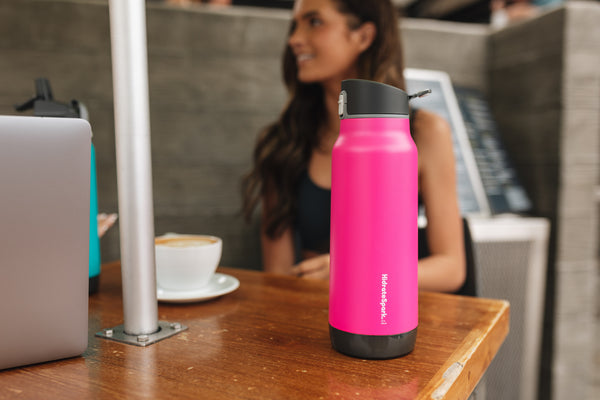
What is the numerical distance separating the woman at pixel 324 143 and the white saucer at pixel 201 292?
64 cm

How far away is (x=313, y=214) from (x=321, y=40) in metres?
0.55

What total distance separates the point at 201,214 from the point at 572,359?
1.51 meters

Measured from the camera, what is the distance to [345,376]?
1.51ft

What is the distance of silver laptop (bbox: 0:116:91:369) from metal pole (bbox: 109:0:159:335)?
0.04 m

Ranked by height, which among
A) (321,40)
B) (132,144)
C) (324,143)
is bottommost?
(324,143)

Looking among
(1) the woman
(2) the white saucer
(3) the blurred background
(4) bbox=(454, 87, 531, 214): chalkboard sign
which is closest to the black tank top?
(1) the woman

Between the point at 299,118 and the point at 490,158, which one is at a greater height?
the point at 299,118

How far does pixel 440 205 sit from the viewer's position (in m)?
1.41

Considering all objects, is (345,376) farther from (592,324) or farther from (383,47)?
(592,324)

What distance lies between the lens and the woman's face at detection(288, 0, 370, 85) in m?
1.52

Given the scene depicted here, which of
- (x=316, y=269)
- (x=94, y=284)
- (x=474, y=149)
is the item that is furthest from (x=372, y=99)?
(x=474, y=149)

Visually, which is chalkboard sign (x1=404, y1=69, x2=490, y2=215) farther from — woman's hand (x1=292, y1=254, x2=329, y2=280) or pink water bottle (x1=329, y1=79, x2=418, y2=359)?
pink water bottle (x1=329, y1=79, x2=418, y2=359)

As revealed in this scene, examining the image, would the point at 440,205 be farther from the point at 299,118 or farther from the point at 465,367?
the point at 465,367

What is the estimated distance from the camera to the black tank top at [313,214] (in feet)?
5.06
